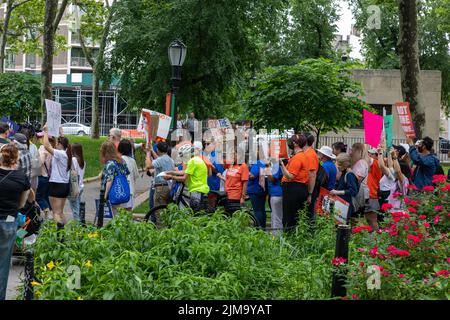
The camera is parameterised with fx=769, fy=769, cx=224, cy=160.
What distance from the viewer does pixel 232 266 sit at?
716 cm

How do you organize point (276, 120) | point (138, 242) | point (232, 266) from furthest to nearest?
1. point (276, 120)
2. point (138, 242)
3. point (232, 266)

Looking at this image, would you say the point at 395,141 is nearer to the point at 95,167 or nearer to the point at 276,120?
the point at 95,167

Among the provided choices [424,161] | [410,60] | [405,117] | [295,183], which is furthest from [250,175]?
[410,60]

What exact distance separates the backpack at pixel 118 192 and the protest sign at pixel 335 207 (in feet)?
9.54

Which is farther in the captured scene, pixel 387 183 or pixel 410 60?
pixel 410 60

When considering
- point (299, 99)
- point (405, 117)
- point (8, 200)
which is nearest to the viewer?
point (8, 200)

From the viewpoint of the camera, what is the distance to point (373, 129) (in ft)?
38.7

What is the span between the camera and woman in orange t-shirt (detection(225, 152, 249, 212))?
13297mm

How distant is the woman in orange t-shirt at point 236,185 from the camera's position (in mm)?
13297

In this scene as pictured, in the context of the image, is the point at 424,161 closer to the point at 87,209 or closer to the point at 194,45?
the point at 87,209

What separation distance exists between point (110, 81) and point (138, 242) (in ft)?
77.5

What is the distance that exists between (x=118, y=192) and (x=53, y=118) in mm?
1894

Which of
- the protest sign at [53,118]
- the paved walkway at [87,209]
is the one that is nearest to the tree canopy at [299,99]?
the paved walkway at [87,209]

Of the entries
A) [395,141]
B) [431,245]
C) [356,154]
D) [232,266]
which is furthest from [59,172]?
[395,141]
